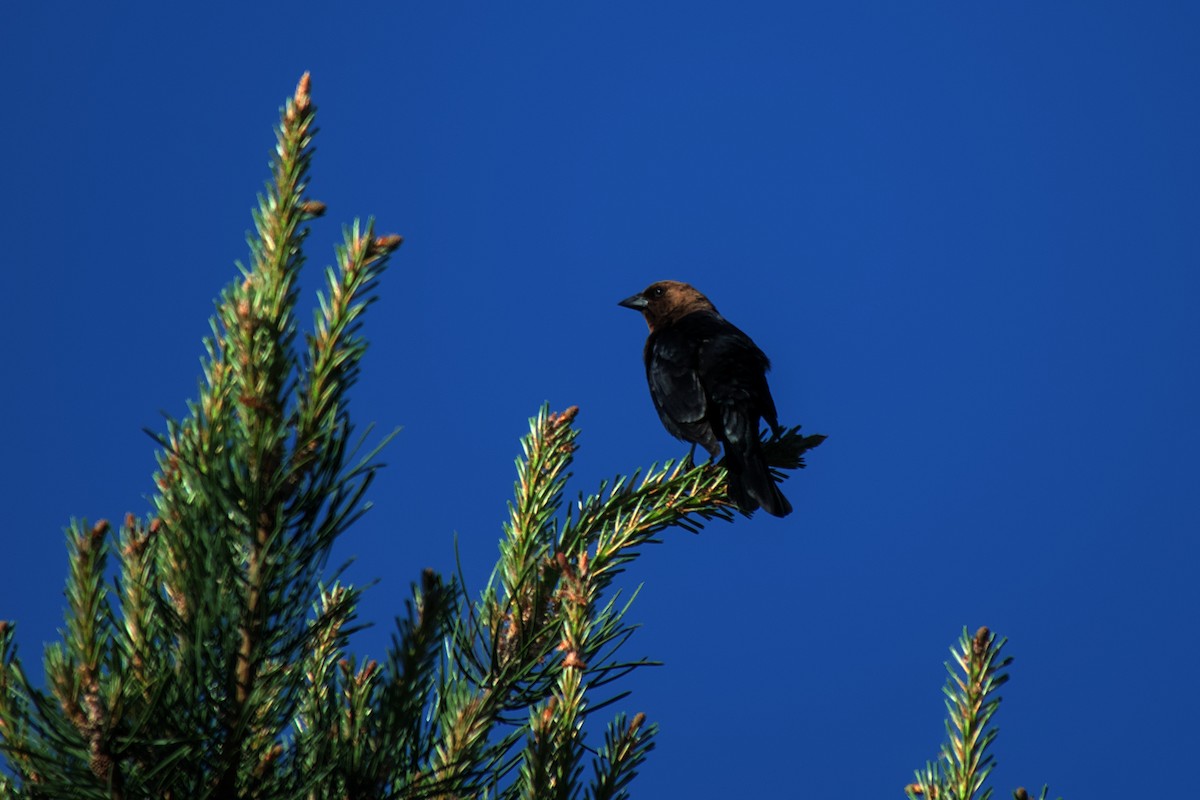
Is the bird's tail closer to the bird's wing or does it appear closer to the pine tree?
the bird's wing

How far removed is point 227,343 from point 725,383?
5.46m

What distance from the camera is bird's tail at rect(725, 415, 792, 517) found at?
15.3ft

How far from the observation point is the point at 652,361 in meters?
7.94

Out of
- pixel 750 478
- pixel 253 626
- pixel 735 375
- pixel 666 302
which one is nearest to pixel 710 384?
pixel 735 375

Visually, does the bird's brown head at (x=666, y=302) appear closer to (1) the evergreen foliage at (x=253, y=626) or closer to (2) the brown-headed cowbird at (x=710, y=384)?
(2) the brown-headed cowbird at (x=710, y=384)

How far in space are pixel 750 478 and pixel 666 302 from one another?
5.31m

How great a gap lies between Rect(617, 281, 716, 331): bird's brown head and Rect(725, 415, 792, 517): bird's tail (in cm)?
418

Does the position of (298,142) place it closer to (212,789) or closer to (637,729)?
(212,789)

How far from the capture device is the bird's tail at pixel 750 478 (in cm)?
465

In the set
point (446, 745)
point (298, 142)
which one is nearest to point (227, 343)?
point (298, 142)

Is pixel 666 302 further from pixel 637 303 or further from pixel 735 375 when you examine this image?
pixel 735 375

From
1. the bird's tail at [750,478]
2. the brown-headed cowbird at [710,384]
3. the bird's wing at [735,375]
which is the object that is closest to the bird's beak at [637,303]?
the brown-headed cowbird at [710,384]

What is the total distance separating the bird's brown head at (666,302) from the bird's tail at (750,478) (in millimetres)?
4179

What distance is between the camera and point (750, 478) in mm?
5141
